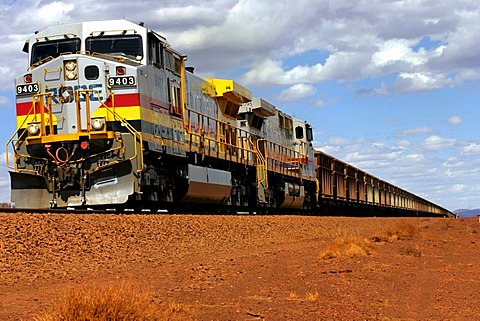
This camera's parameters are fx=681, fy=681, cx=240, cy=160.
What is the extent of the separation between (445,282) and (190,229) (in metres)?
5.96

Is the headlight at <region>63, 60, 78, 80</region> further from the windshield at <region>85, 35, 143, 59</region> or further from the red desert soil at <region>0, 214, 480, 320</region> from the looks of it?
the red desert soil at <region>0, 214, 480, 320</region>

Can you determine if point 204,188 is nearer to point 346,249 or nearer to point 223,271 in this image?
point 346,249

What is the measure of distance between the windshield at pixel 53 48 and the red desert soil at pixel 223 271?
5121mm

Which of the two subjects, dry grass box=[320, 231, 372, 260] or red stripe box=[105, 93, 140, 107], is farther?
red stripe box=[105, 93, 140, 107]

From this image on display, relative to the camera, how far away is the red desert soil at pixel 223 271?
7.31m

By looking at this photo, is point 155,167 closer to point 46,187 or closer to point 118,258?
point 46,187

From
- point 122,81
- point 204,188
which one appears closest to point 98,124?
point 122,81

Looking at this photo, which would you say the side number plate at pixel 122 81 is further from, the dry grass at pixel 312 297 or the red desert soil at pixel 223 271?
the dry grass at pixel 312 297

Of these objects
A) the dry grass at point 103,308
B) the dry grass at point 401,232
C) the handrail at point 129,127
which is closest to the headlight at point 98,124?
the handrail at point 129,127

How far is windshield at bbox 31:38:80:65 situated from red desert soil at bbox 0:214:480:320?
512 centimetres

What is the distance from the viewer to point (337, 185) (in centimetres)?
3888

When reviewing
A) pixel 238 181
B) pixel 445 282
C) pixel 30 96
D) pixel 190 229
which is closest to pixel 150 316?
pixel 445 282

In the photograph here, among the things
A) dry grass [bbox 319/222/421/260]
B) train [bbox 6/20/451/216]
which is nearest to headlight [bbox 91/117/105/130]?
train [bbox 6/20/451/216]

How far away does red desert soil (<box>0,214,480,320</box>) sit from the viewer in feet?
24.0
